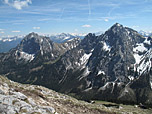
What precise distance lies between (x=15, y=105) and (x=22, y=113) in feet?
13.4

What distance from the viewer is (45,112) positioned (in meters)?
36.4

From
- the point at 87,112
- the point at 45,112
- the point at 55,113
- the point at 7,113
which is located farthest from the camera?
the point at 87,112

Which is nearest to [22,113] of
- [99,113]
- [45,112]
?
[45,112]

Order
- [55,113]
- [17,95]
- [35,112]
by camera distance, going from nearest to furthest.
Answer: [35,112]
[55,113]
[17,95]

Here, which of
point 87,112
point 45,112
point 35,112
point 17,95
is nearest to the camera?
point 35,112

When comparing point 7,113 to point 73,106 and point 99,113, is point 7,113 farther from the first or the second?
point 99,113

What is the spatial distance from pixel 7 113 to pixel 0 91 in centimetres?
1369

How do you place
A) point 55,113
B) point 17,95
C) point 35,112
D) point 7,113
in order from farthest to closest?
point 17,95 < point 55,113 < point 35,112 < point 7,113

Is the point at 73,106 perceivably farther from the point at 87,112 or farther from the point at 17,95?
the point at 17,95

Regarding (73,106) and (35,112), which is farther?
(73,106)

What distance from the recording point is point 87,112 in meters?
55.1

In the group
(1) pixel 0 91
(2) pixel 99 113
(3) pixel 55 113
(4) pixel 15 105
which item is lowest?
(2) pixel 99 113

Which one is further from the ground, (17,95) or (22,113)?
(17,95)

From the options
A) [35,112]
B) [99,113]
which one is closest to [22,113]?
[35,112]
